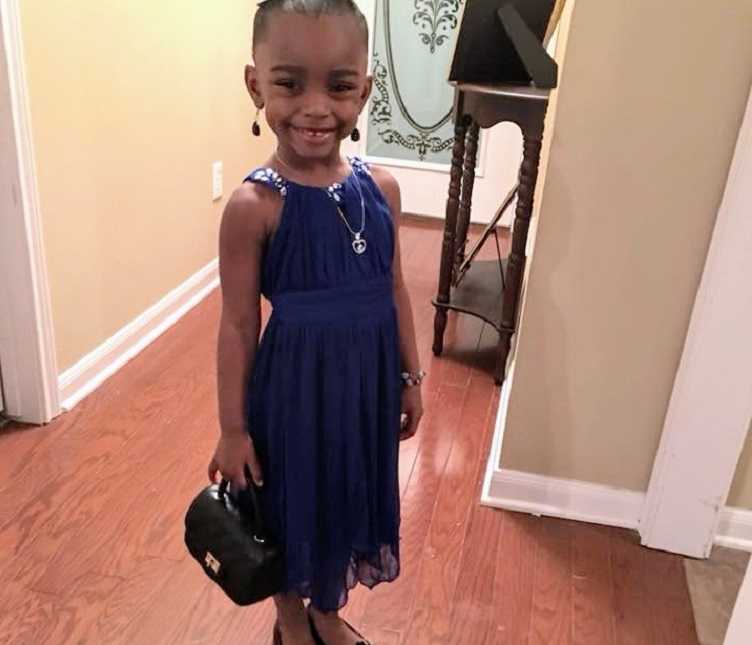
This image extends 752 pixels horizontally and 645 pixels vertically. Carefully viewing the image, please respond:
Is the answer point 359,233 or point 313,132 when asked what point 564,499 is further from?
point 313,132

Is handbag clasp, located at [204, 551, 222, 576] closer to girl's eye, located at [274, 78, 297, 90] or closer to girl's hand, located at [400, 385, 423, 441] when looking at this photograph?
girl's hand, located at [400, 385, 423, 441]

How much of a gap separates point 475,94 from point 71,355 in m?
1.31

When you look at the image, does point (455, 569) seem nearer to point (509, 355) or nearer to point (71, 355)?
point (509, 355)

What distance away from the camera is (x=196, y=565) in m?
1.49

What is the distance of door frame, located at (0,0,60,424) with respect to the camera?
1637mm

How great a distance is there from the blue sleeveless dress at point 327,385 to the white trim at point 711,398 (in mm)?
675

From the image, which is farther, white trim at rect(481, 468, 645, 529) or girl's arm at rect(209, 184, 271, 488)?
white trim at rect(481, 468, 645, 529)

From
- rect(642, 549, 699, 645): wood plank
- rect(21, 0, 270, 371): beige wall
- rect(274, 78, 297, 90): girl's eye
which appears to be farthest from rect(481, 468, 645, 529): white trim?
rect(21, 0, 270, 371): beige wall

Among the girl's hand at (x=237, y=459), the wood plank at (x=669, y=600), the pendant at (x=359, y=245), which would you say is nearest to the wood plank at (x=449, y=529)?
the wood plank at (x=669, y=600)

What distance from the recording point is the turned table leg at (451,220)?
7.27 ft

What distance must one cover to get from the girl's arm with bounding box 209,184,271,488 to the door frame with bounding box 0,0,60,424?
96 cm

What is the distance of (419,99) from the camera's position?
12.5ft

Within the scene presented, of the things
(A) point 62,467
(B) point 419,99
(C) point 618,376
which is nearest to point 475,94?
(C) point 618,376

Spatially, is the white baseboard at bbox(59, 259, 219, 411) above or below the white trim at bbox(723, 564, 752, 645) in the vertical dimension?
below
